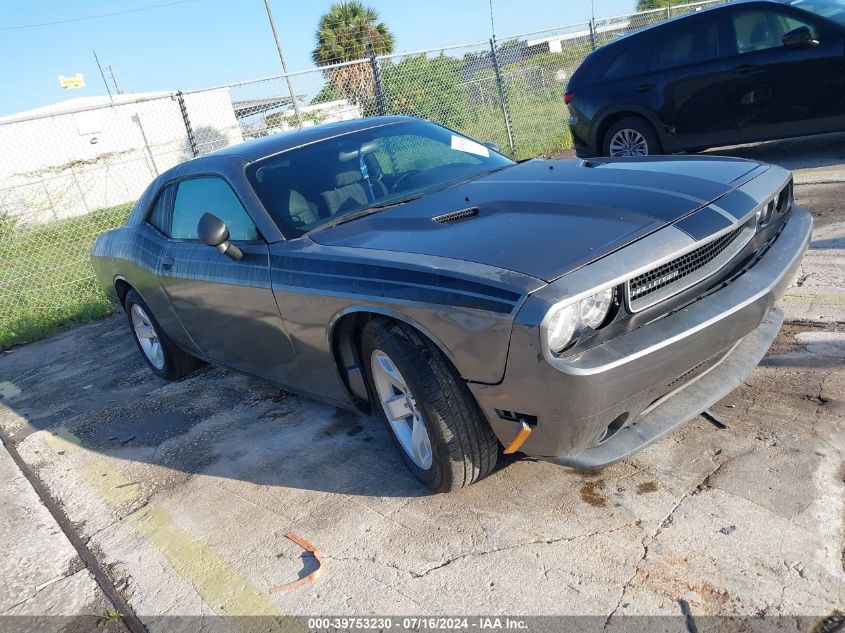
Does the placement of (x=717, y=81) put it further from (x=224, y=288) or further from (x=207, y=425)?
(x=207, y=425)

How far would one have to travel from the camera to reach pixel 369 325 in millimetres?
2934

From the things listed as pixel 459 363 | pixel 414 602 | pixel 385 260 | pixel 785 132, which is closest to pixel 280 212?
pixel 385 260

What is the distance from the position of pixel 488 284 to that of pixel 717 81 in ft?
20.3

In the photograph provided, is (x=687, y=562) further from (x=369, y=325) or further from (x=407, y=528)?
(x=369, y=325)

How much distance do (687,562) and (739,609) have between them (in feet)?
0.83

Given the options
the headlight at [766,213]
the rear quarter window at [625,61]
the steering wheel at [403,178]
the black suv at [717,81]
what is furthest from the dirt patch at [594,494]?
the rear quarter window at [625,61]

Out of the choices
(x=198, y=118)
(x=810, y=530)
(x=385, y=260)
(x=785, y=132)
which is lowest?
(x=810, y=530)

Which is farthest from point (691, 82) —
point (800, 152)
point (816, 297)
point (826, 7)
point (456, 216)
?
point (456, 216)

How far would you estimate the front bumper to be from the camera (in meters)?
2.32

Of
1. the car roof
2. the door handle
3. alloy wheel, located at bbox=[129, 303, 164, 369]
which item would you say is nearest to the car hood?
the car roof

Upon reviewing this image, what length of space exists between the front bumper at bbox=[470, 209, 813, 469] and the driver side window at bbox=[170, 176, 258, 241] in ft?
5.88

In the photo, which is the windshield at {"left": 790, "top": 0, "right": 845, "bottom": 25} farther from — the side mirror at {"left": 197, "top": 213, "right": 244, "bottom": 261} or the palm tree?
the palm tree

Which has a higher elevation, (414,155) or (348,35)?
(348,35)

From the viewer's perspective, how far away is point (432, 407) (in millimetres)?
2691
